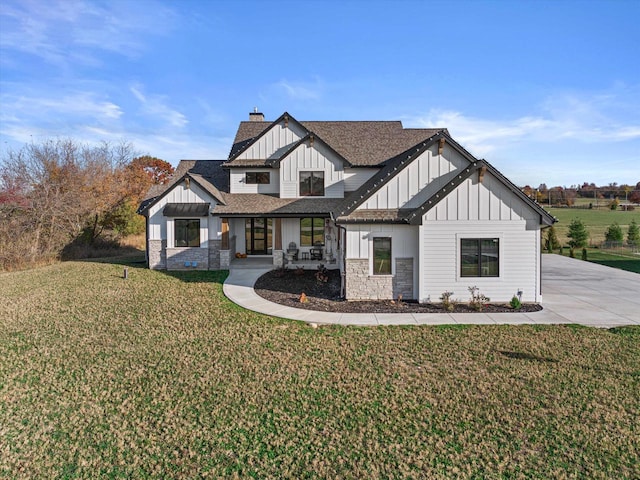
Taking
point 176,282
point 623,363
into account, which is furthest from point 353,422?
point 176,282

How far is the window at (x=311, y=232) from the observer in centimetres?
2043

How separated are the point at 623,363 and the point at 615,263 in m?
17.6

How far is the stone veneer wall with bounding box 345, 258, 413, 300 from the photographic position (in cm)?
1316

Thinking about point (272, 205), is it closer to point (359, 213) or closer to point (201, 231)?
point (201, 231)

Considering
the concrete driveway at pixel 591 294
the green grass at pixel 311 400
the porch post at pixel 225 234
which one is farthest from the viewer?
the porch post at pixel 225 234

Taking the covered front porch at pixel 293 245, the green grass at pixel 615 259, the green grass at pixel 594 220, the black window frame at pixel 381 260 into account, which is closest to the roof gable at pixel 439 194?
the black window frame at pixel 381 260

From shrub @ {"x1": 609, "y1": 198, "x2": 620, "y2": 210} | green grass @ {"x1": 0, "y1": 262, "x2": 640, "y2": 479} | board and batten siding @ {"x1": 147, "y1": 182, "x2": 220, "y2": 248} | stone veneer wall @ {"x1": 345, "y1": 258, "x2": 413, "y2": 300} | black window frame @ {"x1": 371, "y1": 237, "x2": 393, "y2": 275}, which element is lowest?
green grass @ {"x1": 0, "y1": 262, "x2": 640, "y2": 479}

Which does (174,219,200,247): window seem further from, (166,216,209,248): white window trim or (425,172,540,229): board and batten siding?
(425,172,540,229): board and batten siding

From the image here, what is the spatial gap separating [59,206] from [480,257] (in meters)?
25.0

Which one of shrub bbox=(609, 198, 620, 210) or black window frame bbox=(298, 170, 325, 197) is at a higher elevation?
shrub bbox=(609, 198, 620, 210)

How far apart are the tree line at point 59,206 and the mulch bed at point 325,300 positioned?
619 inches

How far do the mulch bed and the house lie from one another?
444mm

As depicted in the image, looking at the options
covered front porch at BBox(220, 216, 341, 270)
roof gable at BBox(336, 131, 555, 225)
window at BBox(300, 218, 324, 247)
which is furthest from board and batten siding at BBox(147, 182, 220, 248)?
roof gable at BBox(336, 131, 555, 225)

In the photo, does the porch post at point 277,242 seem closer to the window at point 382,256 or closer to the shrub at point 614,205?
the window at point 382,256
